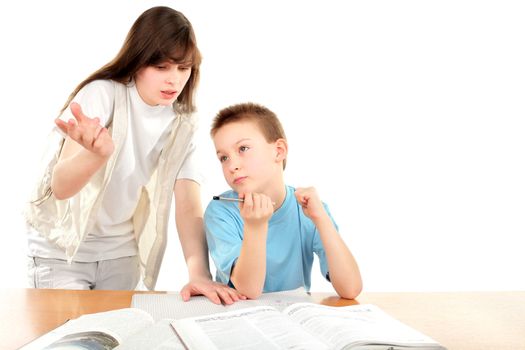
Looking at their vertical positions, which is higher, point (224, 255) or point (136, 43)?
point (136, 43)

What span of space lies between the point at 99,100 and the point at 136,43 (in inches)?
6.7

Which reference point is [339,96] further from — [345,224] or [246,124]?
[246,124]

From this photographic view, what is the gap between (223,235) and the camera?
1433 millimetres

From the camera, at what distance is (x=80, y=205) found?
A: 159cm

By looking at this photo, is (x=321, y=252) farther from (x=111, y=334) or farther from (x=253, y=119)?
(x=111, y=334)

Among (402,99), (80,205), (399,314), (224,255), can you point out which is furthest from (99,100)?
(402,99)

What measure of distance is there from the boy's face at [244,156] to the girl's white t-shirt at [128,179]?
25cm

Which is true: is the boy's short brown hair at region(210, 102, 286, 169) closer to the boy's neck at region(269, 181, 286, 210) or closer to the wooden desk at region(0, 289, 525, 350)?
the boy's neck at region(269, 181, 286, 210)

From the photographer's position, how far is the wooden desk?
39.8 inches

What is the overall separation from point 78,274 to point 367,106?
1536mm

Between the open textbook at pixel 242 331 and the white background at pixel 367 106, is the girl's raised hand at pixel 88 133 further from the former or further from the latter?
the white background at pixel 367 106

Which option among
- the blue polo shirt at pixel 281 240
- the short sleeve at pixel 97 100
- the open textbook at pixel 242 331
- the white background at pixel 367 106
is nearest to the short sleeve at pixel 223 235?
the blue polo shirt at pixel 281 240

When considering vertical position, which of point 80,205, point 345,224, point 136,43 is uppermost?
point 136,43

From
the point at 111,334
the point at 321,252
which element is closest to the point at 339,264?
the point at 321,252
